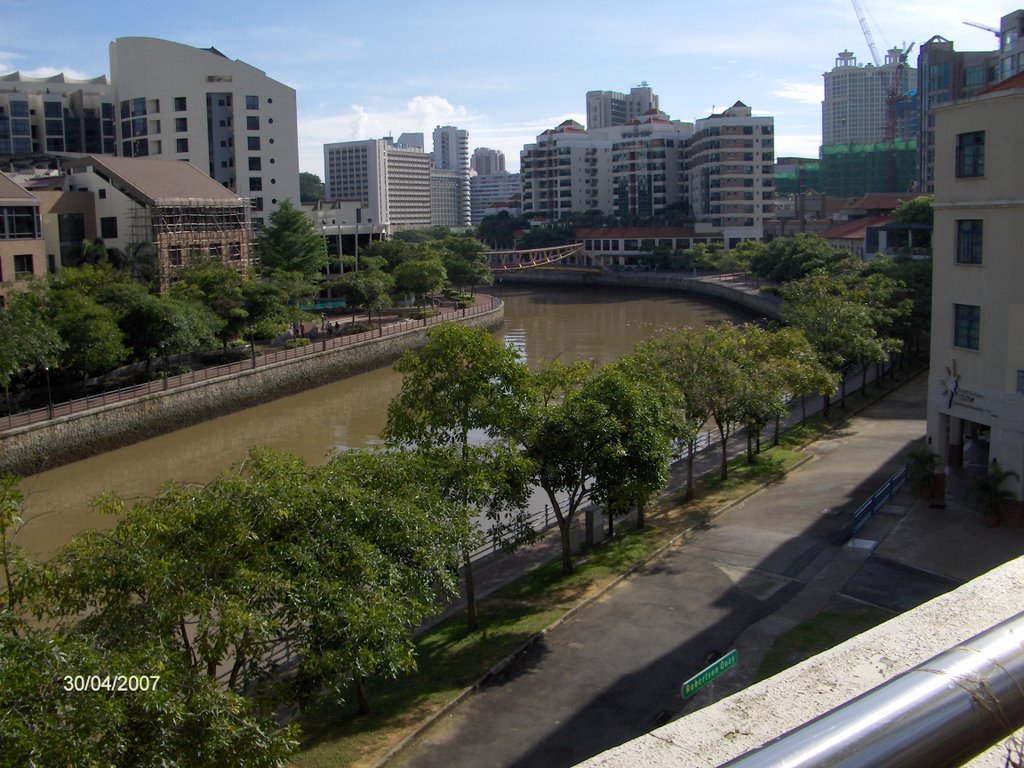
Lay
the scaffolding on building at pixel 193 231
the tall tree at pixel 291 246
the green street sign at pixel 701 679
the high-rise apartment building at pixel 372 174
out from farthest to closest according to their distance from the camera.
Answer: the high-rise apartment building at pixel 372 174
the tall tree at pixel 291 246
the scaffolding on building at pixel 193 231
the green street sign at pixel 701 679

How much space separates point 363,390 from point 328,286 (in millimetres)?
19012

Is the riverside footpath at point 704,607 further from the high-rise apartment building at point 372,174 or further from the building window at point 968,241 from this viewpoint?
the high-rise apartment building at point 372,174

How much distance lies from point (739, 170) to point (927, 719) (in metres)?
108

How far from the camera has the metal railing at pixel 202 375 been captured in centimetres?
3059

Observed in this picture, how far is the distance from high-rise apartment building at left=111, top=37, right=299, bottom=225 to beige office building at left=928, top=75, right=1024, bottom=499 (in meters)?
55.4

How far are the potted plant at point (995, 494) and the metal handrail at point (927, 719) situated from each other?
1852 cm

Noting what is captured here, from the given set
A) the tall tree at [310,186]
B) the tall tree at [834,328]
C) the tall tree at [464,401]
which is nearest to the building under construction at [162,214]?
the tall tree at [834,328]

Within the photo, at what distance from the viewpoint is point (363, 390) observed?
43688mm

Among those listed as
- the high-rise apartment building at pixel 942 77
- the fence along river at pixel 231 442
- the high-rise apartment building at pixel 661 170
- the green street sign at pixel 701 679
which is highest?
the high-rise apartment building at pixel 942 77

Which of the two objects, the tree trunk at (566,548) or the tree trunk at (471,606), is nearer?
the tree trunk at (471,606)

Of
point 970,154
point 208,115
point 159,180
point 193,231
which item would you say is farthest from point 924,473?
point 208,115

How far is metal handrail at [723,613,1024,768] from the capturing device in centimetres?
162

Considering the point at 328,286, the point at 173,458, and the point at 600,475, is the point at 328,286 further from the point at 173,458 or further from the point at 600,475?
the point at 600,475

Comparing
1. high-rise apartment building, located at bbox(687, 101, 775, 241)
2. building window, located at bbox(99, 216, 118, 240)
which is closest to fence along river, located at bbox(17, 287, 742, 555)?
building window, located at bbox(99, 216, 118, 240)
